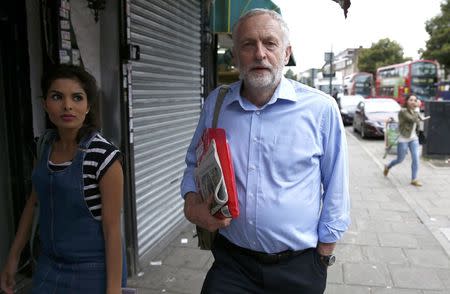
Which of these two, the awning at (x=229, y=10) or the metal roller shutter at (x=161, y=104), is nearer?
the metal roller shutter at (x=161, y=104)

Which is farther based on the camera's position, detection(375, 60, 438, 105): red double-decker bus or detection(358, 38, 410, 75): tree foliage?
detection(358, 38, 410, 75): tree foliage

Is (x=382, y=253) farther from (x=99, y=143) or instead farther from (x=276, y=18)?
(x=99, y=143)

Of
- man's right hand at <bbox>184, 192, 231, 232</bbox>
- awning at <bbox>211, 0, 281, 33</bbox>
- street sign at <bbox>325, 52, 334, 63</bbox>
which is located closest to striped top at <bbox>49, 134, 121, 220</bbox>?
man's right hand at <bbox>184, 192, 231, 232</bbox>

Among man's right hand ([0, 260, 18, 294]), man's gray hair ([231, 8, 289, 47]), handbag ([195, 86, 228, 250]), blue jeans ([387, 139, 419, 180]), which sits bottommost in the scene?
blue jeans ([387, 139, 419, 180])

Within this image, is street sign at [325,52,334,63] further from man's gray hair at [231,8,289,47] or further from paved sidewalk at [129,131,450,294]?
man's gray hair at [231,8,289,47]

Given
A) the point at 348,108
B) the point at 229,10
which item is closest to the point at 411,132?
the point at 229,10

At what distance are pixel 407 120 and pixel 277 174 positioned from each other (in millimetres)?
7409

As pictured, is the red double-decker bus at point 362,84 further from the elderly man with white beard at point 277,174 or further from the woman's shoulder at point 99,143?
the woman's shoulder at point 99,143

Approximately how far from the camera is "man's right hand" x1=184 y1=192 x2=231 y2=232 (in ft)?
6.61

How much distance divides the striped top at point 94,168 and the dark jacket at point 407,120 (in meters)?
7.84

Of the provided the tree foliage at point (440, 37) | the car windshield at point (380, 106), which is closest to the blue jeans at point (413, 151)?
the car windshield at point (380, 106)

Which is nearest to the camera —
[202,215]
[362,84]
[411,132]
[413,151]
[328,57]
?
[202,215]

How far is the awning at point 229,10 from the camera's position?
6133mm

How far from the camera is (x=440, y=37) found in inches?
1371
